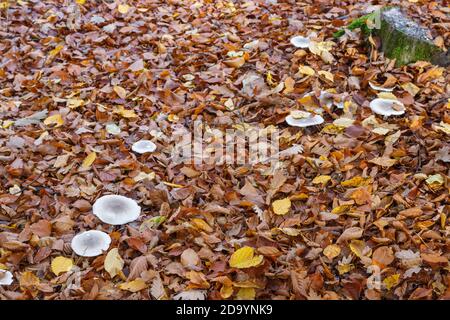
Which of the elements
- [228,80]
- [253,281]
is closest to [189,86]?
[228,80]

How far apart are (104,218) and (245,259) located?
1.02 m

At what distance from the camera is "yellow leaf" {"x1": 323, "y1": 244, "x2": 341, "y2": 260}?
3.03 meters

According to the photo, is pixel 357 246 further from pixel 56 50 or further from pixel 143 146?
pixel 56 50

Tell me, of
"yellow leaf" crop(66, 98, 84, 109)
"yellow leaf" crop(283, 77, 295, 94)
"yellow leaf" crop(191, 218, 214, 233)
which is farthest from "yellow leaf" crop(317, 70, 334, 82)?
"yellow leaf" crop(66, 98, 84, 109)

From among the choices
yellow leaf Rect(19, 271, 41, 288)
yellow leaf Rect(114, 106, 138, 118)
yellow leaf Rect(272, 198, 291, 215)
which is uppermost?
yellow leaf Rect(272, 198, 291, 215)

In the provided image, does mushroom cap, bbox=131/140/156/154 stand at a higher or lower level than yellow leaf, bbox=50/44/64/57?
lower

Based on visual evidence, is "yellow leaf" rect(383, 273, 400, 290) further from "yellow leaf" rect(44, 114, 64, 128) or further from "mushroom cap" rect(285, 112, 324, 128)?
"yellow leaf" rect(44, 114, 64, 128)

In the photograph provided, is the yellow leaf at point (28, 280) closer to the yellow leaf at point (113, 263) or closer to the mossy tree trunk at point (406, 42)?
the yellow leaf at point (113, 263)

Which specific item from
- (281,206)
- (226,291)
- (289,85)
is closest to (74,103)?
(289,85)

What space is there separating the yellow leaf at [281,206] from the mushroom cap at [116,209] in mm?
953

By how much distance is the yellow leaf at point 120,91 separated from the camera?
4566 millimetres

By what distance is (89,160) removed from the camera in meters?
3.83

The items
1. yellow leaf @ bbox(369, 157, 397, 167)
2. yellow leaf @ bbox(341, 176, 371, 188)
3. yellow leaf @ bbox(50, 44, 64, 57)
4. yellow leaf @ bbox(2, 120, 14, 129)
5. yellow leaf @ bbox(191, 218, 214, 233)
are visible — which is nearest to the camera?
yellow leaf @ bbox(191, 218, 214, 233)

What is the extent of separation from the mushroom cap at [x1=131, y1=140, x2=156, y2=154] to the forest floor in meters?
0.05
